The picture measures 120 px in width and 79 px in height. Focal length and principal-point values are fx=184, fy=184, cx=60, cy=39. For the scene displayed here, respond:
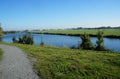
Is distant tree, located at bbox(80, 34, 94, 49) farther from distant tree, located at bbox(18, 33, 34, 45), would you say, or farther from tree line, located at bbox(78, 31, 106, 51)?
distant tree, located at bbox(18, 33, 34, 45)

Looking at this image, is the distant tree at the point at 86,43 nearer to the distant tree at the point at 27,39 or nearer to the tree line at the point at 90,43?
the tree line at the point at 90,43

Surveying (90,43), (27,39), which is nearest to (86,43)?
(90,43)

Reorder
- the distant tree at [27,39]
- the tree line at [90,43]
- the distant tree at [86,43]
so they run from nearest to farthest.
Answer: the tree line at [90,43] < the distant tree at [86,43] < the distant tree at [27,39]

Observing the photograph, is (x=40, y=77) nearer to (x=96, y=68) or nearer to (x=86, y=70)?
(x=86, y=70)

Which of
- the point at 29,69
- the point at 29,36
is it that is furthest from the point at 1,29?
the point at 29,69

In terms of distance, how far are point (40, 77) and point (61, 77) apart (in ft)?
3.22

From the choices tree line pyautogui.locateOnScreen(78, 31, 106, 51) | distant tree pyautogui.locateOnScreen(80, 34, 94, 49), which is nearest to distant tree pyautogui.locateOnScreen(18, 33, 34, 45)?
tree line pyautogui.locateOnScreen(78, 31, 106, 51)

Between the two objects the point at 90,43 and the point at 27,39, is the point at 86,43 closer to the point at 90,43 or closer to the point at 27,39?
the point at 90,43

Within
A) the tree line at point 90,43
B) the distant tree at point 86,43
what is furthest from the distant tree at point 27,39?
the distant tree at point 86,43

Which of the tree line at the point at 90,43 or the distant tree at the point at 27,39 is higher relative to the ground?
the tree line at the point at 90,43

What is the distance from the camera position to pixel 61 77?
8609mm

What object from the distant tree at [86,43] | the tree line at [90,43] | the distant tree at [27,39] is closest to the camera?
the tree line at [90,43]

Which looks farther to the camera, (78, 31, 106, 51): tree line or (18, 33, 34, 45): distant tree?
(18, 33, 34, 45): distant tree

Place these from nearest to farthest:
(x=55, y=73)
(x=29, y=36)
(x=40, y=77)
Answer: (x=40, y=77) → (x=55, y=73) → (x=29, y=36)
